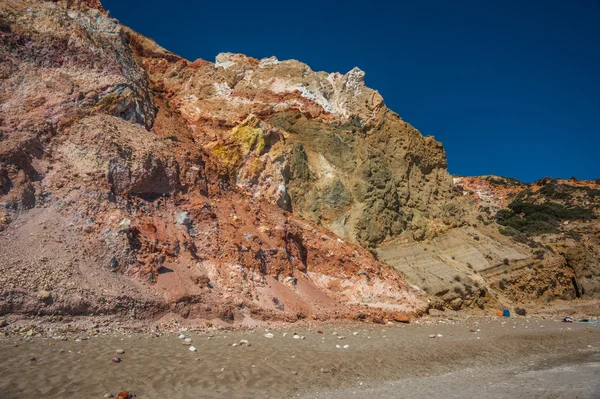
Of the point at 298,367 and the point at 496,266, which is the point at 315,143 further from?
the point at 298,367

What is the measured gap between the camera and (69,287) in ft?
31.0

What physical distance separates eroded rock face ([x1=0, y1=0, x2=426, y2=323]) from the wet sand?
65.4 inches

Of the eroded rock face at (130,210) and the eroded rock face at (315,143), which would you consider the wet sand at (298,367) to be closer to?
the eroded rock face at (130,210)

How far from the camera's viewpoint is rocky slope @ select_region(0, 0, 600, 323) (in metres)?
11.0

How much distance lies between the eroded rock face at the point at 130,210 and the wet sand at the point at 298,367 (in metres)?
1.66

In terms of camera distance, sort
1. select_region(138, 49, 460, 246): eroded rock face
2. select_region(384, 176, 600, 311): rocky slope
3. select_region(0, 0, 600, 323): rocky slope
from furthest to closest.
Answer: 1. select_region(138, 49, 460, 246): eroded rock face
2. select_region(384, 176, 600, 311): rocky slope
3. select_region(0, 0, 600, 323): rocky slope

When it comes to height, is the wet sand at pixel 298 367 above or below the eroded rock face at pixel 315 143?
below

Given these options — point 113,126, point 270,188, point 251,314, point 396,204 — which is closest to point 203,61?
point 270,188

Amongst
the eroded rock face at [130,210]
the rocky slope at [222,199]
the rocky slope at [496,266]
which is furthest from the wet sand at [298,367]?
the rocky slope at [496,266]

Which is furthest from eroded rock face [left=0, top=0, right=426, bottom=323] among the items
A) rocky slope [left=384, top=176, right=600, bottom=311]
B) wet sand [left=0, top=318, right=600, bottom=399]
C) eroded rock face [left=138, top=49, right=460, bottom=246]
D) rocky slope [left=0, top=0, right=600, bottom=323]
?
rocky slope [left=384, top=176, right=600, bottom=311]

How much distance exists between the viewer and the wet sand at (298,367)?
6.40 m

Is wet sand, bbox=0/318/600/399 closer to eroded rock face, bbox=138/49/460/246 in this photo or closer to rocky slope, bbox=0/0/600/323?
rocky slope, bbox=0/0/600/323

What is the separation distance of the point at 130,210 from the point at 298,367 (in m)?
7.98

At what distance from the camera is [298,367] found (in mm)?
8273
